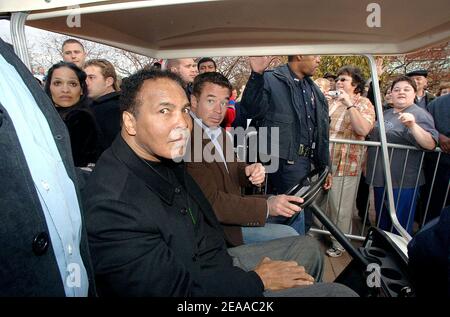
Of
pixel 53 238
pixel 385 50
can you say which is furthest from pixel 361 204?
pixel 53 238

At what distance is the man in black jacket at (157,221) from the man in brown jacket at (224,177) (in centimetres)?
27

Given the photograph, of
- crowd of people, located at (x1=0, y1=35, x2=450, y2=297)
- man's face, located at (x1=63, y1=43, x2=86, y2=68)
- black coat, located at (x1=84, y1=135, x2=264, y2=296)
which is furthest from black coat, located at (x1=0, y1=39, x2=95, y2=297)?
man's face, located at (x1=63, y1=43, x2=86, y2=68)

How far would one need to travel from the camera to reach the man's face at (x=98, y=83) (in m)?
3.36

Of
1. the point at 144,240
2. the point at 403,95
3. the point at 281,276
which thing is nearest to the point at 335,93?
the point at 403,95

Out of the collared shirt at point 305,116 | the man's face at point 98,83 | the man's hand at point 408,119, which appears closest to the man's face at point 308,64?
the collared shirt at point 305,116

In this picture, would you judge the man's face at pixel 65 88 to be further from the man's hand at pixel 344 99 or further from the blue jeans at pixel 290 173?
the man's hand at pixel 344 99

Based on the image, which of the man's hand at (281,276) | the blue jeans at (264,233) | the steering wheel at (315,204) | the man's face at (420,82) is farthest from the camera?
the man's face at (420,82)

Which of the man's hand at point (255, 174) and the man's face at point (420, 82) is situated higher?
the man's face at point (420, 82)

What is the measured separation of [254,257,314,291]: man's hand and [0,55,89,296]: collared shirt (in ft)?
2.83

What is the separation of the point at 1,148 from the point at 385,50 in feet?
7.62

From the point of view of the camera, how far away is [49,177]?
3.29ft

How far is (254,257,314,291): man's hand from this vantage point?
1.61 metres

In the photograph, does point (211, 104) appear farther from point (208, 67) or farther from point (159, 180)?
point (208, 67)

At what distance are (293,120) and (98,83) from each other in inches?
78.5
